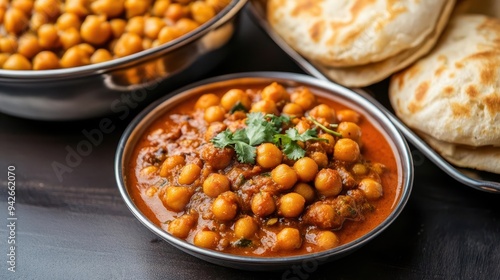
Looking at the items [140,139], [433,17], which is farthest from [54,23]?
[433,17]

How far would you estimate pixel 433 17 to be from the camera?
2.77 m

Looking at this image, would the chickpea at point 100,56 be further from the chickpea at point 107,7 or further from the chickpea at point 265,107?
the chickpea at point 265,107

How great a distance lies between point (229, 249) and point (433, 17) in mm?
1498

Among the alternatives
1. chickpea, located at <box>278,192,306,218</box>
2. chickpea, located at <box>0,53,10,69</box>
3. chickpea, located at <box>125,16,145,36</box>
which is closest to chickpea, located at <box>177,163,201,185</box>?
chickpea, located at <box>278,192,306,218</box>

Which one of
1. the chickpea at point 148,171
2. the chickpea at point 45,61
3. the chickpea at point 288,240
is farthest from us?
the chickpea at point 45,61

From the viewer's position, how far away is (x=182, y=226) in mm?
2174

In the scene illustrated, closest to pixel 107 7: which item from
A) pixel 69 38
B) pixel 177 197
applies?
pixel 69 38

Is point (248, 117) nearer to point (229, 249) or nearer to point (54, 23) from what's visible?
point (229, 249)

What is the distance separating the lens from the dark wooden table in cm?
234

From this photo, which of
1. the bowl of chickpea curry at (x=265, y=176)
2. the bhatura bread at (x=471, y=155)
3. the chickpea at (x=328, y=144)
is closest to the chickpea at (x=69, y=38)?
the bowl of chickpea curry at (x=265, y=176)

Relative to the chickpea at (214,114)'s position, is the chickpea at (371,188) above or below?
below

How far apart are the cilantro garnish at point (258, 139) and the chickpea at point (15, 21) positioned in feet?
4.35

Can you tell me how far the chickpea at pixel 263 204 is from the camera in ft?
7.14

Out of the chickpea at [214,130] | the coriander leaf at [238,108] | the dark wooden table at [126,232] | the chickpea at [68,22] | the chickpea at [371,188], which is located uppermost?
the chickpea at [68,22]
